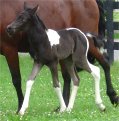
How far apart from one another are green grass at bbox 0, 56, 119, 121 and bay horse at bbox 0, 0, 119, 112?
1.26ft

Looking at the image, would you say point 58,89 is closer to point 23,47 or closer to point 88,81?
point 23,47

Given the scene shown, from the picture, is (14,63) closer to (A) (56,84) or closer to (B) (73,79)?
(A) (56,84)

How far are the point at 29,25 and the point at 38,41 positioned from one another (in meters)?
0.26

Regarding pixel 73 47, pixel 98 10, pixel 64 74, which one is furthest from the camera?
pixel 98 10

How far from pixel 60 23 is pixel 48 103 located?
1443 millimetres

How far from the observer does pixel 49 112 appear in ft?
29.5

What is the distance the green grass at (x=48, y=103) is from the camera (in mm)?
8289

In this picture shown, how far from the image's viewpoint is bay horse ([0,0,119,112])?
8.98 meters

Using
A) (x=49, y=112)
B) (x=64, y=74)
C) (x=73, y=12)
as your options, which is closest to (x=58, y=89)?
(x=49, y=112)

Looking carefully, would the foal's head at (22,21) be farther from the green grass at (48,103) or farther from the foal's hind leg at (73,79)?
the green grass at (48,103)

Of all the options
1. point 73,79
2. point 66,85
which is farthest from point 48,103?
point 73,79

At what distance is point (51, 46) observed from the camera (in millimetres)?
8523

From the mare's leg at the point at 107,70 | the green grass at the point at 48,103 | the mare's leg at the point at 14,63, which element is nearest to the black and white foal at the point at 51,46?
the green grass at the point at 48,103

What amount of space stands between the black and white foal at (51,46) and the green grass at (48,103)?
0.91 feet
